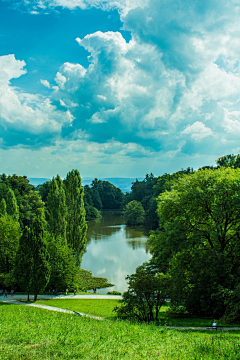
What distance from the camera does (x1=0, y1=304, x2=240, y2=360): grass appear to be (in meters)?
7.11

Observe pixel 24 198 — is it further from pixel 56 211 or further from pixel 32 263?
pixel 32 263

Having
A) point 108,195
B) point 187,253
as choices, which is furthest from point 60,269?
point 108,195

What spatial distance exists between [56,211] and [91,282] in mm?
8864

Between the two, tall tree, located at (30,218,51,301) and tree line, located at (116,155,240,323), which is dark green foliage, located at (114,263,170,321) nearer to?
tree line, located at (116,155,240,323)

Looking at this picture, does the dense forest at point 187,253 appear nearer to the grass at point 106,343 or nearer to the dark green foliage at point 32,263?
the dark green foliage at point 32,263

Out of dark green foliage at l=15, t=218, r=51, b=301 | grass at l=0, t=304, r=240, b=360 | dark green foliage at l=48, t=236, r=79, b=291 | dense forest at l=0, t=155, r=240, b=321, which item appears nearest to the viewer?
grass at l=0, t=304, r=240, b=360

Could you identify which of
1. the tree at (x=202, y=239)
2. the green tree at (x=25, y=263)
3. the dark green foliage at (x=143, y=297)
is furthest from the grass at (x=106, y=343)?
the green tree at (x=25, y=263)

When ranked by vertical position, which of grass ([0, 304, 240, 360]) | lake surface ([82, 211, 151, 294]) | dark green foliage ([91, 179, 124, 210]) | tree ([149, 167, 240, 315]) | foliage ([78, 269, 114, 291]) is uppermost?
dark green foliage ([91, 179, 124, 210])

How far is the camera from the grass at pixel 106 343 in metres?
7.11

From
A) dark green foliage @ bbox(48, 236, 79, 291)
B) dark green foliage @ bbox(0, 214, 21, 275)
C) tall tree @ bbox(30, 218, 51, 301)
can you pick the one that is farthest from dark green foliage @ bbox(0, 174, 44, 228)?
tall tree @ bbox(30, 218, 51, 301)

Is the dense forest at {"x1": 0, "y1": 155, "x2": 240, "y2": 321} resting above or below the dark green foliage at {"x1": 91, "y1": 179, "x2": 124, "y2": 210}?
below

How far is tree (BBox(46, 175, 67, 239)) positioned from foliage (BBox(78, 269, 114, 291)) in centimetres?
528

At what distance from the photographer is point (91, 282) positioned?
94.7ft

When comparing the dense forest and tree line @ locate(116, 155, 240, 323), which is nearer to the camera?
tree line @ locate(116, 155, 240, 323)
